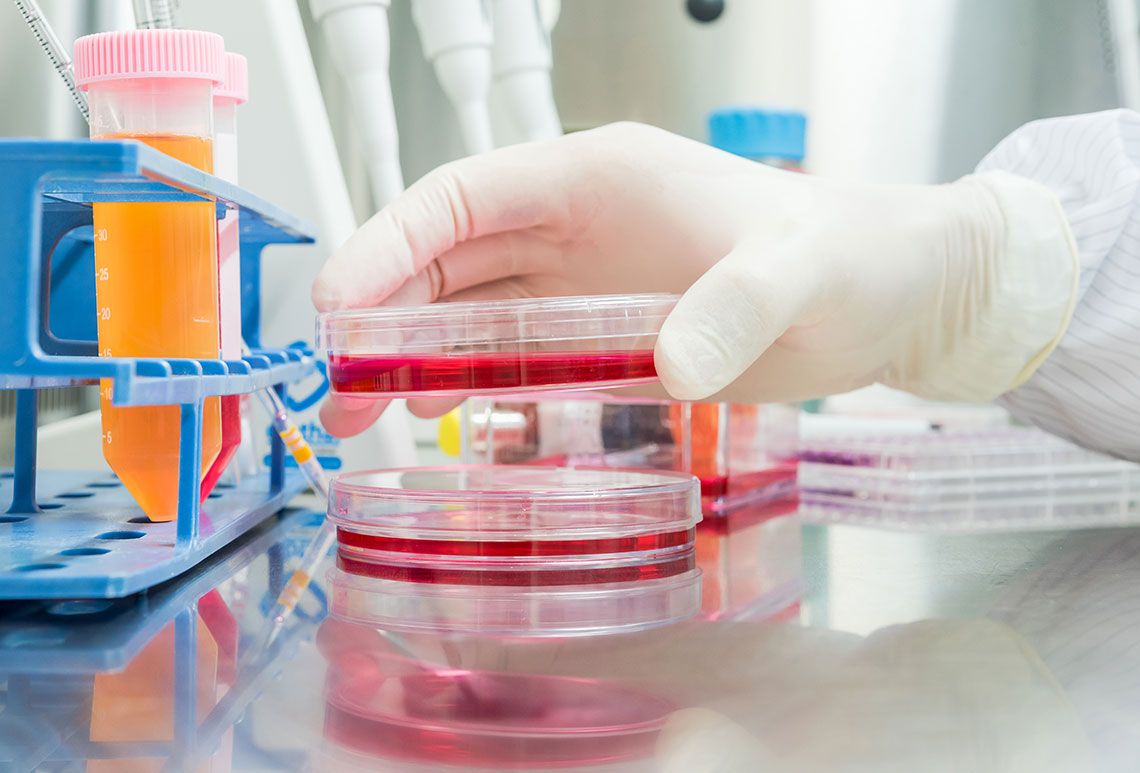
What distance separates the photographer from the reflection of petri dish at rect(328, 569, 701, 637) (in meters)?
0.52

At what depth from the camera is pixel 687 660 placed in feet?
1.55

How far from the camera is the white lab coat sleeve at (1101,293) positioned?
0.92m

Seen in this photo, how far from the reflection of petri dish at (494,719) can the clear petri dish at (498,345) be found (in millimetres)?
189

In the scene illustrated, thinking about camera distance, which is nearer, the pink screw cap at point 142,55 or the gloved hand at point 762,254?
the pink screw cap at point 142,55

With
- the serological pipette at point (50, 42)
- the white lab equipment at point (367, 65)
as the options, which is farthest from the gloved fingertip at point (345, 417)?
the white lab equipment at point (367, 65)

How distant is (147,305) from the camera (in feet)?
2.12

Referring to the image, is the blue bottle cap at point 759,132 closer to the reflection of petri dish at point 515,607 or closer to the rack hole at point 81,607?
the reflection of petri dish at point 515,607

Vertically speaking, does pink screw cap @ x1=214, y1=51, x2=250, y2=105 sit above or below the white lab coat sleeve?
above

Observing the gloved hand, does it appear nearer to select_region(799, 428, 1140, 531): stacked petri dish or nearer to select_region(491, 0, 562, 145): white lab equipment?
select_region(799, 428, 1140, 531): stacked petri dish

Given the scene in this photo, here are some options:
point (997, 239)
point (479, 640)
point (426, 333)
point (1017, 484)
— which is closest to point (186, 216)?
point (426, 333)

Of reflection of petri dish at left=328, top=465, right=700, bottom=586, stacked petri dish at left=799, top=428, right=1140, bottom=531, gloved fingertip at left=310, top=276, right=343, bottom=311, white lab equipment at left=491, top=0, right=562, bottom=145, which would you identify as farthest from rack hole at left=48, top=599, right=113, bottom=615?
white lab equipment at left=491, top=0, right=562, bottom=145

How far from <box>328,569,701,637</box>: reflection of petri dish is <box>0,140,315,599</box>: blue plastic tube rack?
0.10 m

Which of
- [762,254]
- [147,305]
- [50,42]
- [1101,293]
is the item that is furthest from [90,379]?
[1101,293]

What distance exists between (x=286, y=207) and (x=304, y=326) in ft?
0.41
